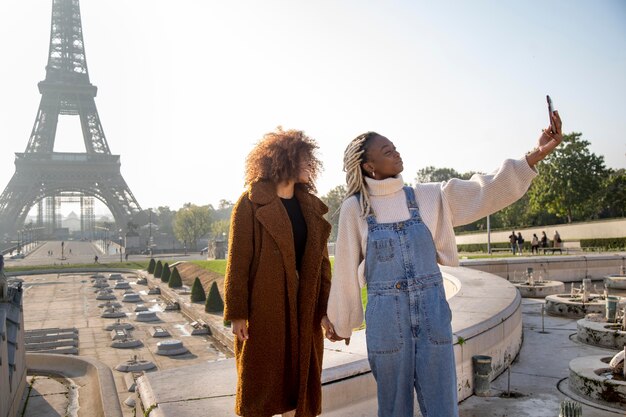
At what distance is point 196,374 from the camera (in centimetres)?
360

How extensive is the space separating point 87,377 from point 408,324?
39.6ft

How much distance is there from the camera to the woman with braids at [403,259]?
2.42 m

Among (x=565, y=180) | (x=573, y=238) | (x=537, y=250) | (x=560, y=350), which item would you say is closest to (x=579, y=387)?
(x=560, y=350)

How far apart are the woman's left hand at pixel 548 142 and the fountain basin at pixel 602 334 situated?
13.7 feet

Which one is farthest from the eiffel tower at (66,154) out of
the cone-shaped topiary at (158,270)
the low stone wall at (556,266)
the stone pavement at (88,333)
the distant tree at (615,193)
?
the low stone wall at (556,266)

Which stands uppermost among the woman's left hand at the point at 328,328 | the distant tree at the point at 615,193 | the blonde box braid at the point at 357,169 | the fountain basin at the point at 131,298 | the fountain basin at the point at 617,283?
the distant tree at the point at 615,193

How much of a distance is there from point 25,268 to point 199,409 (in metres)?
41.7

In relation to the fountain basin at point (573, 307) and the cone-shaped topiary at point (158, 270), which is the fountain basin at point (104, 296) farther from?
the fountain basin at point (573, 307)

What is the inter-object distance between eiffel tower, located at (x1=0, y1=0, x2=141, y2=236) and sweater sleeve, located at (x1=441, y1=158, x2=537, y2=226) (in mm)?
64109

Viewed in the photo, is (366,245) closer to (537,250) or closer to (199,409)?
(199,409)

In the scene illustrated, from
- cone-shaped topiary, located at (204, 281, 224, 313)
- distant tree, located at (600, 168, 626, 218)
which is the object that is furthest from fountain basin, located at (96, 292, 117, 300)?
distant tree, located at (600, 168, 626, 218)

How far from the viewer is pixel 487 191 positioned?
2570 millimetres

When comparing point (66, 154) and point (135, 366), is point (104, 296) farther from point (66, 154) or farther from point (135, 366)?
point (66, 154)

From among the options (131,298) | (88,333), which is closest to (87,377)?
(88,333)
